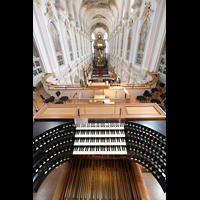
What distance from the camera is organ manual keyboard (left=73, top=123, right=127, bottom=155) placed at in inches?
89.4

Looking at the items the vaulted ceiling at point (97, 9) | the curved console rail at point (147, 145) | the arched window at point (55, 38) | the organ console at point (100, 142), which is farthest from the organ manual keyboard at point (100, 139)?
the vaulted ceiling at point (97, 9)

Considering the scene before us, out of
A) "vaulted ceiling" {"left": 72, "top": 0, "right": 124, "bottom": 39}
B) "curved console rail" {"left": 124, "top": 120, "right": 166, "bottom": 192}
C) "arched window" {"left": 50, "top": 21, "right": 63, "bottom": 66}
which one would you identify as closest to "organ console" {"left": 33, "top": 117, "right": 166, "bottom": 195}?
"curved console rail" {"left": 124, "top": 120, "right": 166, "bottom": 192}

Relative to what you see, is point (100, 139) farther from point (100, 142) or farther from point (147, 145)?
point (147, 145)

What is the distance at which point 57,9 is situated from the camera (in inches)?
308

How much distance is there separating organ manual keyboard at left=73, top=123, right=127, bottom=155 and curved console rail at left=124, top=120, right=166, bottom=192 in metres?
0.18

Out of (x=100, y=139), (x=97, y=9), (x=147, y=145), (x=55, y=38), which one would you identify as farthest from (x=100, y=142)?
(x=97, y=9)

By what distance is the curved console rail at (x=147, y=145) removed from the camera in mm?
2029

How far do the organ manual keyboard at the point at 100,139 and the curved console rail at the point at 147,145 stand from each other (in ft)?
0.59

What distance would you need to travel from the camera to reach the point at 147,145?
2.26m

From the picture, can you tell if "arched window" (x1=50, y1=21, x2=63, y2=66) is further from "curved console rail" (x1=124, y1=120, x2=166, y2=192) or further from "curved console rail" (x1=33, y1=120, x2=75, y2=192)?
"curved console rail" (x1=124, y1=120, x2=166, y2=192)

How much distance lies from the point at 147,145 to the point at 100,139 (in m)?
1.13
